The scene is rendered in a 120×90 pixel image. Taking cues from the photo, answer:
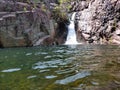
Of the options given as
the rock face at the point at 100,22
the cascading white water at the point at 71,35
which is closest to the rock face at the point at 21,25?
the cascading white water at the point at 71,35

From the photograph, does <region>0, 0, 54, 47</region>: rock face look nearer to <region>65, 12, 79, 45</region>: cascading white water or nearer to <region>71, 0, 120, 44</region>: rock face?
<region>65, 12, 79, 45</region>: cascading white water

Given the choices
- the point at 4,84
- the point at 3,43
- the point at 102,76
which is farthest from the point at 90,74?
the point at 3,43

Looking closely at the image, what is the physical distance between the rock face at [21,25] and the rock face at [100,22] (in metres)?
6.16

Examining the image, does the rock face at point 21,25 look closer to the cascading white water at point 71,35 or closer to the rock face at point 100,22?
the cascading white water at point 71,35

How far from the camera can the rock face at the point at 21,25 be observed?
31438 millimetres

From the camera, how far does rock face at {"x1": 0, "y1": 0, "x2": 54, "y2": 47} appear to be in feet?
103

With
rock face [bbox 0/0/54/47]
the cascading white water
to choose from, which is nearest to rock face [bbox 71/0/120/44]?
the cascading white water

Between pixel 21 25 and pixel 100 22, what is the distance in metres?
13.2

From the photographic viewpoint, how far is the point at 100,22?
1479 inches

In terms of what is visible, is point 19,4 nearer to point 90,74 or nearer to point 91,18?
point 91,18

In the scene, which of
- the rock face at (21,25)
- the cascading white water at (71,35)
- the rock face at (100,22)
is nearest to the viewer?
the rock face at (21,25)

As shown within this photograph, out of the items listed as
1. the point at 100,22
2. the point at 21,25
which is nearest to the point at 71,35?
Result: the point at 100,22

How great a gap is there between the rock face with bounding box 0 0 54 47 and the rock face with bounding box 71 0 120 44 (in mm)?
6163

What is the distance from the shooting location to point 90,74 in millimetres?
8742
